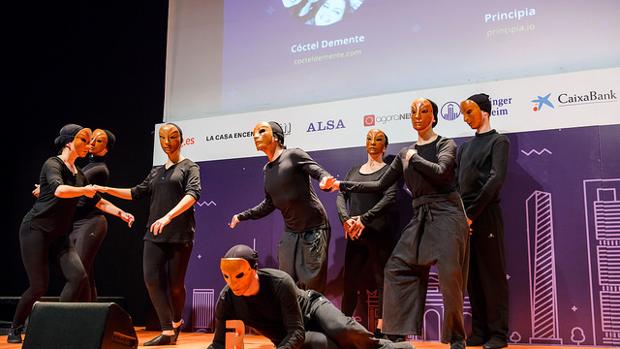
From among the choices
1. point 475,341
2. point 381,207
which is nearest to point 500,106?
point 381,207

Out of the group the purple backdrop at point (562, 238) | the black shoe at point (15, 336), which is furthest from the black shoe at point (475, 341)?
the black shoe at point (15, 336)

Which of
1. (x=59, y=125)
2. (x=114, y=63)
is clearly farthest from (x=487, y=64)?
(x=59, y=125)

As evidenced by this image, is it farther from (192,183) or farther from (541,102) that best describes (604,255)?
(192,183)

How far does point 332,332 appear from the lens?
10.6ft

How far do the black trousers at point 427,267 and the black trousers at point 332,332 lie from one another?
0.84ft

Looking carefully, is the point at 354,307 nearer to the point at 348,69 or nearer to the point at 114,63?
the point at 348,69

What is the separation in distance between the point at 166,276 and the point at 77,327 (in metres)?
1.94

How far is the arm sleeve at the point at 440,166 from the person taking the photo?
3.48 metres

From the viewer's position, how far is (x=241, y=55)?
247 inches

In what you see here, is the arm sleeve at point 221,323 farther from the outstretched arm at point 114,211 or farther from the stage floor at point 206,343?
the outstretched arm at point 114,211

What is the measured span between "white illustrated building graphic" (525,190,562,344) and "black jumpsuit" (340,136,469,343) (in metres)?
1.10

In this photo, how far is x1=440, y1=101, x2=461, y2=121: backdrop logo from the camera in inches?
194

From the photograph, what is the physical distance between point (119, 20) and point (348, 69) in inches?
124

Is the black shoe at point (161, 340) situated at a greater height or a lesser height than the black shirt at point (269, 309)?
lesser
